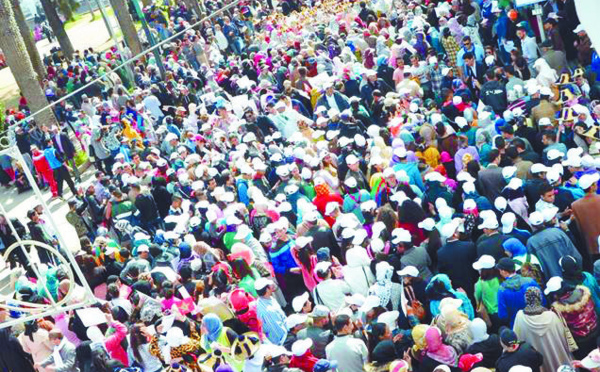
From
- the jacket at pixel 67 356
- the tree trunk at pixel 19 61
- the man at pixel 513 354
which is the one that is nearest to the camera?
the man at pixel 513 354

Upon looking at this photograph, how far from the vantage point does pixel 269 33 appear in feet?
77.7

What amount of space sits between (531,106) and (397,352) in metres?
4.84

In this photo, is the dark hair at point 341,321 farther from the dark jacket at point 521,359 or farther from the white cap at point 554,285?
the white cap at point 554,285

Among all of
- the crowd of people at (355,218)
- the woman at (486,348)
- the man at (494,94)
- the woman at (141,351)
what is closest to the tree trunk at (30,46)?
the crowd of people at (355,218)

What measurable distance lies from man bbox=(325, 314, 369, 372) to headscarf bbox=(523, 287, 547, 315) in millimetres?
1464

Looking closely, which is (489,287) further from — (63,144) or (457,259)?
(63,144)

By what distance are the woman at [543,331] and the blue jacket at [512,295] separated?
0.86 ft

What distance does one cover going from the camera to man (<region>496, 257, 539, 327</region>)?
773 centimetres

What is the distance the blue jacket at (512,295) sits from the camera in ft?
25.3

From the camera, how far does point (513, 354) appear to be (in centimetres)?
696

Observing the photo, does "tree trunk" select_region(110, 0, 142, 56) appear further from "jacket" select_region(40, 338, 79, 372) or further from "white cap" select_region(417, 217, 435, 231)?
"white cap" select_region(417, 217, 435, 231)

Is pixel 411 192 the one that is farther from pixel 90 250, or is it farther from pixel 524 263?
pixel 90 250

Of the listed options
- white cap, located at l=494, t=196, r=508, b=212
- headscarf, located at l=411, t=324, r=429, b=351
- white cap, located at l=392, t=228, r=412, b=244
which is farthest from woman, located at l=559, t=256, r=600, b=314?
white cap, located at l=392, t=228, r=412, b=244

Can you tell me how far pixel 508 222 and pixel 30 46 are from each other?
74.9 ft
